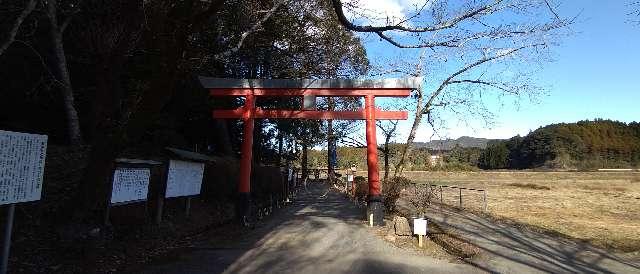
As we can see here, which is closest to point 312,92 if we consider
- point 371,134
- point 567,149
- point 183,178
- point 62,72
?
point 371,134

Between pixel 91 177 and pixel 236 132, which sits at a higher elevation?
pixel 236 132

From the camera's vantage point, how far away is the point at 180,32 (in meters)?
7.43

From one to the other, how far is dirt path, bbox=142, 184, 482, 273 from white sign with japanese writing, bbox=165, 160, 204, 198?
1544 mm

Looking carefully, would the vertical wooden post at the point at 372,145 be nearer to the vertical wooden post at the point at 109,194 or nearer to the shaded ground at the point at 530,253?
the shaded ground at the point at 530,253

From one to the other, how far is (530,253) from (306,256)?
4.32 m

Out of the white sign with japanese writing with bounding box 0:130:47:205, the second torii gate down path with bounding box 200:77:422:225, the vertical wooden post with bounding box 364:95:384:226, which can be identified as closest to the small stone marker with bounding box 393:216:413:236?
the vertical wooden post with bounding box 364:95:384:226

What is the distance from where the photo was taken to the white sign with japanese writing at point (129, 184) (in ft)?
24.4

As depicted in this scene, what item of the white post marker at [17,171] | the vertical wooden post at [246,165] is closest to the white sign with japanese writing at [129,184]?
the white post marker at [17,171]

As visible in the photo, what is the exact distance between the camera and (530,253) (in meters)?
9.47

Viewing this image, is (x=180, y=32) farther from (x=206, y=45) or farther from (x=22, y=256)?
(x=206, y=45)

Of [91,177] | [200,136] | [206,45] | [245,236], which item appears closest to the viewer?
[91,177]

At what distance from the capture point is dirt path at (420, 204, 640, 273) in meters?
8.14

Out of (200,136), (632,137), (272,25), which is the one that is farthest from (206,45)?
(632,137)

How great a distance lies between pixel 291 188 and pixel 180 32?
1836 cm
